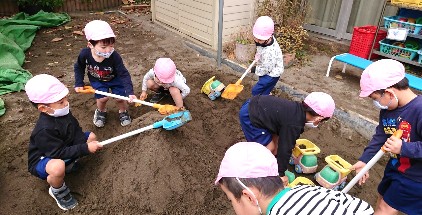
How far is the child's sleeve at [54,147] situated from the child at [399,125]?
2.29 meters

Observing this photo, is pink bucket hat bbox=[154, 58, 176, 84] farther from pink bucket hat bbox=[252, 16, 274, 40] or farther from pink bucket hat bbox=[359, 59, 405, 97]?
pink bucket hat bbox=[359, 59, 405, 97]

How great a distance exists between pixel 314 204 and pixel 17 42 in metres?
6.71

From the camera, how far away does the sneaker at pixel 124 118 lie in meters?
3.85

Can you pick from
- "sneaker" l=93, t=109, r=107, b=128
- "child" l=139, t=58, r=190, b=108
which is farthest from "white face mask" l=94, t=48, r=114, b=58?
"sneaker" l=93, t=109, r=107, b=128

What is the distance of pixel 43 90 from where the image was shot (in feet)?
A: 8.06

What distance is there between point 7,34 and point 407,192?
22.5ft

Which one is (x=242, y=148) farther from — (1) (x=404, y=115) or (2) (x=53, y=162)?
(2) (x=53, y=162)

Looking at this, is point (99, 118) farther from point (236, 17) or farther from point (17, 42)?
point (17, 42)

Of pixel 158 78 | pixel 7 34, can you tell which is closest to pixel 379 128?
pixel 158 78

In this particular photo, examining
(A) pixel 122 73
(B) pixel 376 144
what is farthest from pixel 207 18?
(B) pixel 376 144

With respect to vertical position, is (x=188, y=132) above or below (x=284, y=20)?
below

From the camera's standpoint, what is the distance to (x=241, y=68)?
5348mm

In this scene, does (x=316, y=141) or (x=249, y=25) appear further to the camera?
(x=249, y=25)

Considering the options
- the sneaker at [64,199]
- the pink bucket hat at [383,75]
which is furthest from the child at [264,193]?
the sneaker at [64,199]
